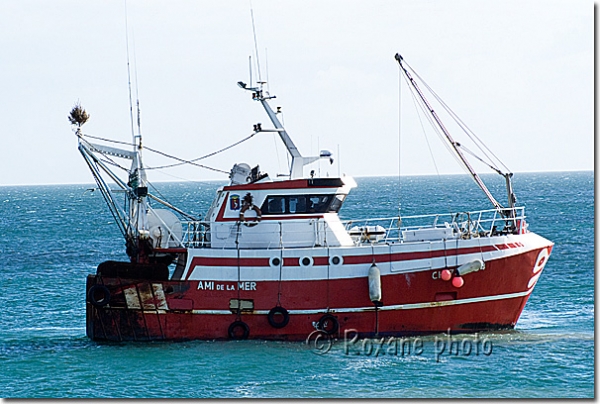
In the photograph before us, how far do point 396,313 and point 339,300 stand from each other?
4.86ft

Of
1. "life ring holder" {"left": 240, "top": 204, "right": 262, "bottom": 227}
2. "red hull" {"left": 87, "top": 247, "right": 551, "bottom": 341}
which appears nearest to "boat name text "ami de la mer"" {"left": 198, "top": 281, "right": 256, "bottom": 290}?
"red hull" {"left": 87, "top": 247, "right": 551, "bottom": 341}

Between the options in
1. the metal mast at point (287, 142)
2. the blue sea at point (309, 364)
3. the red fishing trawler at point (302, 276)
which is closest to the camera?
the blue sea at point (309, 364)

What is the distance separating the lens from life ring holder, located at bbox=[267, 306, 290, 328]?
21.6m

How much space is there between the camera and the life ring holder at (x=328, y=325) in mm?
21531

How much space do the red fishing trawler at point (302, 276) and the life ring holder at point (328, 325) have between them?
0.04 m

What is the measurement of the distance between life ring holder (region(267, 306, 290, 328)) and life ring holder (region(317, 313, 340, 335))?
2.73 ft

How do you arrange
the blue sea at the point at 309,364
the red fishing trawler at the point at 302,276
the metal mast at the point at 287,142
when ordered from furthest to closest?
the metal mast at the point at 287,142
the red fishing trawler at the point at 302,276
the blue sea at the point at 309,364

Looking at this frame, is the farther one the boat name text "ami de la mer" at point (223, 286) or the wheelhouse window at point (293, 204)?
the wheelhouse window at point (293, 204)

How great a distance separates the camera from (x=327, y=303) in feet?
70.6

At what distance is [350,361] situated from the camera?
20391 mm

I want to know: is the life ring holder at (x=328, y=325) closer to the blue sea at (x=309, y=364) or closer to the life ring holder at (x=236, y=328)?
the blue sea at (x=309, y=364)

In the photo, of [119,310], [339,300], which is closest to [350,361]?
[339,300]

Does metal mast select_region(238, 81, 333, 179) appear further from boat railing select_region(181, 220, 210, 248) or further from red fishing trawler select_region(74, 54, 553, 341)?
boat railing select_region(181, 220, 210, 248)

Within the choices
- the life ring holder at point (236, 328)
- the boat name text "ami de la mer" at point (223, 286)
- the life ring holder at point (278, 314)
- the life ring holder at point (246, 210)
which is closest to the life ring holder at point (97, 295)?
the boat name text "ami de la mer" at point (223, 286)
